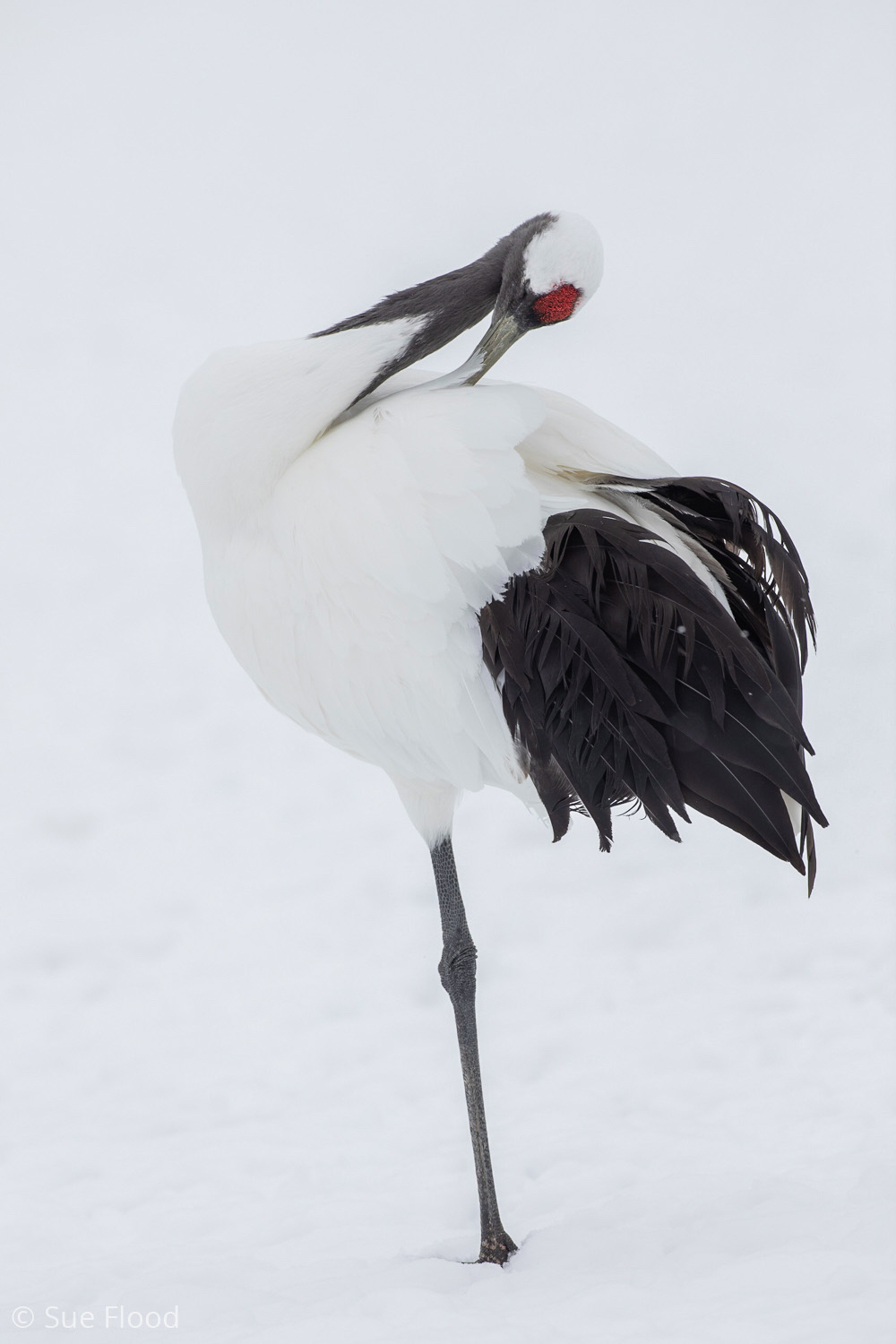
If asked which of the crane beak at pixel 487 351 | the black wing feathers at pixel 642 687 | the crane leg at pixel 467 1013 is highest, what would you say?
the crane beak at pixel 487 351

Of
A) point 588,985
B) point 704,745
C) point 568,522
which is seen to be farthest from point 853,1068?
point 568,522

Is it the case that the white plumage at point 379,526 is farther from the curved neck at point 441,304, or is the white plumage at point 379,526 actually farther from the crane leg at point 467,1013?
the crane leg at point 467,1013

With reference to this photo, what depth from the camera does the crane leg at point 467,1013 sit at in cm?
227

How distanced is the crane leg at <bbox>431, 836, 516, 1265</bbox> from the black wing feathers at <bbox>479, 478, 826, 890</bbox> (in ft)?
1.68

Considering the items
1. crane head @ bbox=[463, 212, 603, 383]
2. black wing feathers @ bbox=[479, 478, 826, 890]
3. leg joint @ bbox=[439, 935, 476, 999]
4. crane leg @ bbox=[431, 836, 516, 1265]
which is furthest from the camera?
leg joint @ bbox=[439, 935, 476, 999]

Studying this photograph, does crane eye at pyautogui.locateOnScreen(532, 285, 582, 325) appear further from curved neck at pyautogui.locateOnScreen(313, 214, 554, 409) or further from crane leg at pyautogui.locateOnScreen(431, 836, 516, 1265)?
crane leg at pyautogui.locateOnScreen(431, 836, 516, 1265)

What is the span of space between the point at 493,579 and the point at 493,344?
492 mm

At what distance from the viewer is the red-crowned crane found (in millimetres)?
1855

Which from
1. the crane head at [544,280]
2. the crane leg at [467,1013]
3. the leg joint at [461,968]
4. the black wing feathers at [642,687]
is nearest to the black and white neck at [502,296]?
the crane head at [544,280]

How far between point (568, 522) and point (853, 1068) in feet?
5.68

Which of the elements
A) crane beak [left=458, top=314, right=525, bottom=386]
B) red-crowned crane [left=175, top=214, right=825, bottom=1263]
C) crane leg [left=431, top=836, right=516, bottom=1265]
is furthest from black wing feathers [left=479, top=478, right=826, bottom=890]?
crane leg [left=431, top=836, right=516, bottom=1265]

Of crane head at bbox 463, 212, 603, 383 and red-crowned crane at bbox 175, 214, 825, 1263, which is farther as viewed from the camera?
crane head at bbox 463, 212, 603, 383

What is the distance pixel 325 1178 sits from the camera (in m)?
2.76

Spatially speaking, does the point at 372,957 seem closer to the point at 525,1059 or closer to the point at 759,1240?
the point at 525,1059
